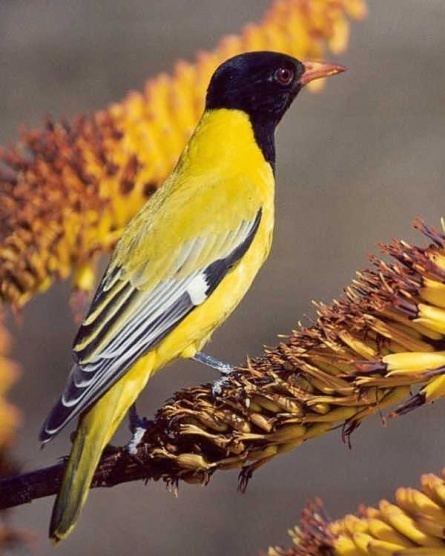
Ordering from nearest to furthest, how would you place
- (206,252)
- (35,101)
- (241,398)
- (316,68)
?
1. (241,398)
2. (206,252)
3. (316,68)
4. (35,101)

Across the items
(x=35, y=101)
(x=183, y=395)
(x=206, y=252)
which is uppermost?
(x=35, y=101)

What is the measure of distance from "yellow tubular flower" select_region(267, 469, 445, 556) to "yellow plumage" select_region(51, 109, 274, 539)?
1.20 ft

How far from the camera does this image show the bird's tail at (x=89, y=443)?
1330 millimetres

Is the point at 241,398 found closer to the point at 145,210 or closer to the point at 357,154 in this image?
the point at 145,210

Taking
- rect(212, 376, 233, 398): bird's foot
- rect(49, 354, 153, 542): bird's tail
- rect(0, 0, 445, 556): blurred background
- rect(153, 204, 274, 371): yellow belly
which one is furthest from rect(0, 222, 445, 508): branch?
rect(0, 0, 445, 556): blurred background

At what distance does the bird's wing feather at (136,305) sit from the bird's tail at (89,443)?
29 mm

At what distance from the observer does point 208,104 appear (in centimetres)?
211

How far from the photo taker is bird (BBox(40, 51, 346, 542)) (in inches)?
58.1

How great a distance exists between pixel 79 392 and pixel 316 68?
71 centimetres

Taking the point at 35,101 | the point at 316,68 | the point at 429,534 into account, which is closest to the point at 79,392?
the point at 429,534

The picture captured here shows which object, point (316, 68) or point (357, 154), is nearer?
point (316, 68)

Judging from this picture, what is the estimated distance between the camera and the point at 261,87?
2.12 metres

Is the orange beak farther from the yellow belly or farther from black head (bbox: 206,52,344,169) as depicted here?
the yellow belly

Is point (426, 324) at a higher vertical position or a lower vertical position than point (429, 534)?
higher
